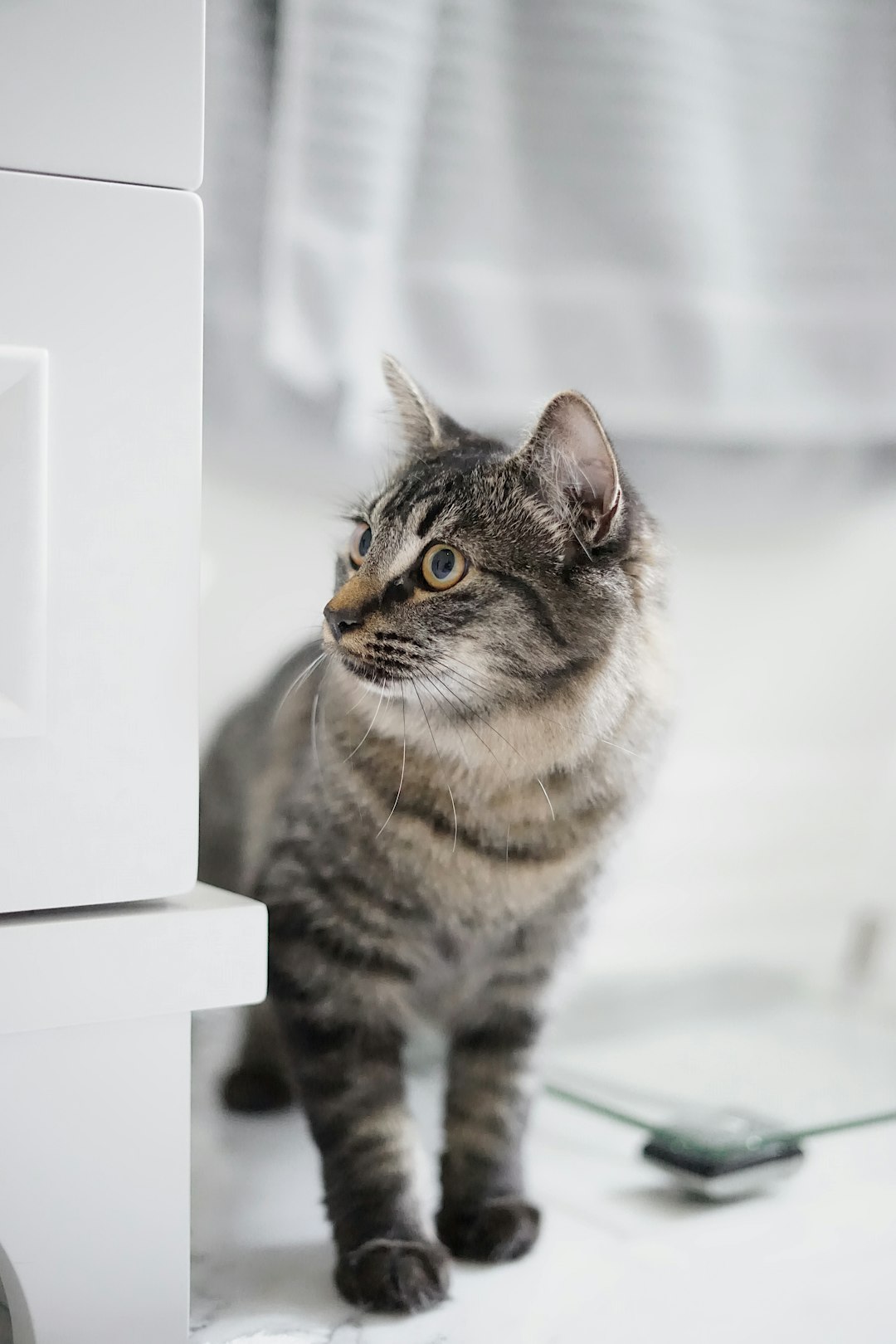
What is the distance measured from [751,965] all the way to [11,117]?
117 cm

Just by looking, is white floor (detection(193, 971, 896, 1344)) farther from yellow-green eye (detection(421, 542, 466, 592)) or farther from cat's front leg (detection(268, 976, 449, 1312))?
yellow-green eye (detection(421, 542, 466, 592))

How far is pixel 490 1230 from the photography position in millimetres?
786

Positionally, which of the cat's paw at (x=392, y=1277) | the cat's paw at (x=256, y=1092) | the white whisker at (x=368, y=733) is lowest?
the cat's paw at (x=256, y=1092)

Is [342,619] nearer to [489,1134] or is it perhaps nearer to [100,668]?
[100,668]

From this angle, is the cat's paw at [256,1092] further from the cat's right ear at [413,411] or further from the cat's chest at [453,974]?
the cat's right ear at [413,411]

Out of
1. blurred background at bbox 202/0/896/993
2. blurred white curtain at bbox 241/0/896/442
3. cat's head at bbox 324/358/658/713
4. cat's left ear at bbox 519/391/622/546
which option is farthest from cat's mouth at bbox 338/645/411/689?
blurred white curtain at bbox 241/0/896/442

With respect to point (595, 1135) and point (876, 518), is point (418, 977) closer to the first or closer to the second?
point (595, 1135)

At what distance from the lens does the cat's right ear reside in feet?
2.76

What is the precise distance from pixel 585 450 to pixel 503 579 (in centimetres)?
9

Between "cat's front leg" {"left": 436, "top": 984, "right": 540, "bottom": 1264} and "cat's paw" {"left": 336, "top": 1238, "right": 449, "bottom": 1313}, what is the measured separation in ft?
0.23

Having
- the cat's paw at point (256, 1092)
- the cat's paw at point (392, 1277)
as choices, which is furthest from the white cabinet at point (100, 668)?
the cat's paw at point (256, 1092)

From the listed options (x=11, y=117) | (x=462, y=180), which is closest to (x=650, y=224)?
(x=462, y=180)

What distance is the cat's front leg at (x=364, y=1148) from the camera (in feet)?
2.32

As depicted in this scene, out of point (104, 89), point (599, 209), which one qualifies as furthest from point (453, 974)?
point (599, 209)
